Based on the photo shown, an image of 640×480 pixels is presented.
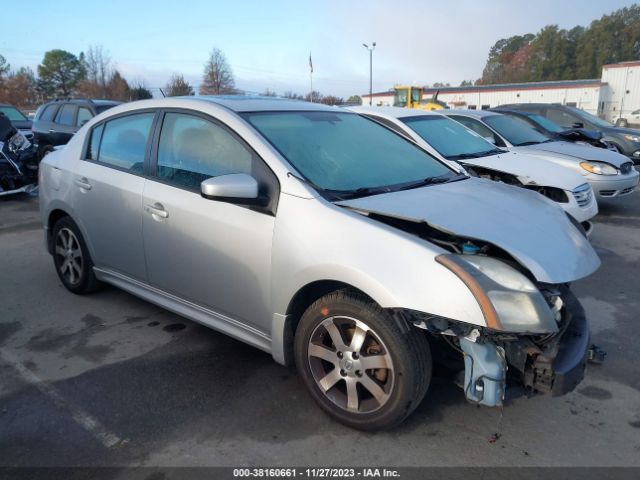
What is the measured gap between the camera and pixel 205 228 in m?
3.20

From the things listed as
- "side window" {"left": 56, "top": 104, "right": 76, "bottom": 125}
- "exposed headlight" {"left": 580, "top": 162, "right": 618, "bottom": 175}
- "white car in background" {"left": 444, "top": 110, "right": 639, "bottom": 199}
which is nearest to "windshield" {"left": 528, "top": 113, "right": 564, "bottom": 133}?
"white car in background" {"left": 444, "top": 110, "right": 639, "bottom": 199}

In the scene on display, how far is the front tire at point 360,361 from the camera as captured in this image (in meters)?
2.49

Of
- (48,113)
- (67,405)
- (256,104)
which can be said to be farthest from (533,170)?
(48,113)

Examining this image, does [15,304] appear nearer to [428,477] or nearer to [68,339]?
[68,339]

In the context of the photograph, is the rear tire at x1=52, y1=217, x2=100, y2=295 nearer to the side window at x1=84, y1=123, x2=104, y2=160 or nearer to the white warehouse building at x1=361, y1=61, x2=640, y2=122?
the side window at x1=84, y1=123, x2=104, y2=160

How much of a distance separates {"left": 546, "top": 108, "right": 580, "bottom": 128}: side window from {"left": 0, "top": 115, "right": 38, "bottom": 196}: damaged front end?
37.5 feet

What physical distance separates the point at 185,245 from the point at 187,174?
0.48 metres

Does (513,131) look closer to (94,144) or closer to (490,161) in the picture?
(490,161)

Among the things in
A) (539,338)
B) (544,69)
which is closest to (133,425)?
(539,338)

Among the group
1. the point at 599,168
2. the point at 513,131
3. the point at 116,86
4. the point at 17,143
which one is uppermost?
the point at 116,86

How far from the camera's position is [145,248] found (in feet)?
12.1

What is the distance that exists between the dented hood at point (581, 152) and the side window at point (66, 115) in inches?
398

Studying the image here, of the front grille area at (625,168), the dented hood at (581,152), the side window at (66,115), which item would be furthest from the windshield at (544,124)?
the side window at (66,115)

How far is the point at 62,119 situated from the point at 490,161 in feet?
34.3
